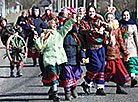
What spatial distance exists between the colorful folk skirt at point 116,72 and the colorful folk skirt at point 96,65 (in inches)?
10.6

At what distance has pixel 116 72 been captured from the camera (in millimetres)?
9508

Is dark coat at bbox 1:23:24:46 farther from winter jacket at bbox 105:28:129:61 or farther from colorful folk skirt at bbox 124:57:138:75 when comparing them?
winter jacket at bbox 105:28:129:61

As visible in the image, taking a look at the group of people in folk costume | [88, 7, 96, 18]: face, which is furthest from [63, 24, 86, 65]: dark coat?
[88, 7, 96, 18]: face

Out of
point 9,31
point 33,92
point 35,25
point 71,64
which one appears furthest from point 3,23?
point 71,64

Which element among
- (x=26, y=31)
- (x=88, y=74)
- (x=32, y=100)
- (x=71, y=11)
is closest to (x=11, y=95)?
(x=32, y=100)

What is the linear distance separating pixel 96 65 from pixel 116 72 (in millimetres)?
526

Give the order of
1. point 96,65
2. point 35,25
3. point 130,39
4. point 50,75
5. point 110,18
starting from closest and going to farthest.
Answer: point 50,75 → point 96,65 → point 110,18 → point 130,39 → point 35,25

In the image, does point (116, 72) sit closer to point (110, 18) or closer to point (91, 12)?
point (110, 18)

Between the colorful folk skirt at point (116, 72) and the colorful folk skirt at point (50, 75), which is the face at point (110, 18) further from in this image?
the colorful folk skirt at point (50, 75)

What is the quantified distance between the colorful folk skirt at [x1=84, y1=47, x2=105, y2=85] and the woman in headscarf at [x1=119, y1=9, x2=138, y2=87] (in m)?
1.09

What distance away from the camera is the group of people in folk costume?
28.5ft

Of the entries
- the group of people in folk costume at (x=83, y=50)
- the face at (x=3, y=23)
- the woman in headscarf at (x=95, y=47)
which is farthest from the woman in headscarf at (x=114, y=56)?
the face at (x=3, y=23)

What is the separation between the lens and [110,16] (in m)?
9.43

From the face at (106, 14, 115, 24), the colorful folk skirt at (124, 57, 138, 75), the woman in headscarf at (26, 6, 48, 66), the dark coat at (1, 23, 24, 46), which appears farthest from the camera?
the woman in headscarf at (26, 6, 48, 66)
